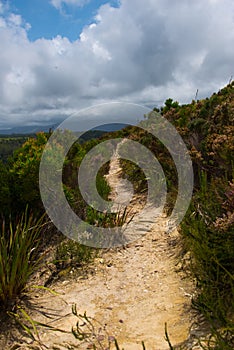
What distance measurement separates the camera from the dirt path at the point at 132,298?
2709 millimetres

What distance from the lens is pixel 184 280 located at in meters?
3.44

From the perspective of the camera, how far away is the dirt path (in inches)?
107

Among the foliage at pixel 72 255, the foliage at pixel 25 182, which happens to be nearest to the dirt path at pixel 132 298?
the foliage at pixel 72 255

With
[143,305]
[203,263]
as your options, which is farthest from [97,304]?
[203,263]

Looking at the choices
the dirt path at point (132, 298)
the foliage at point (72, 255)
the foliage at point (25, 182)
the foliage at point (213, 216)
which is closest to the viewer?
the foliage at point (213, 216)

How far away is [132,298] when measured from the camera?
334 centimetres

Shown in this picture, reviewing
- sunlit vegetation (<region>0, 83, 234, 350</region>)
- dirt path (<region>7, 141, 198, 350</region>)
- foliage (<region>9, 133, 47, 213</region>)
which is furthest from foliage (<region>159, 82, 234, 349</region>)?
foliage (<region>9, 133, 47, 213</region>)

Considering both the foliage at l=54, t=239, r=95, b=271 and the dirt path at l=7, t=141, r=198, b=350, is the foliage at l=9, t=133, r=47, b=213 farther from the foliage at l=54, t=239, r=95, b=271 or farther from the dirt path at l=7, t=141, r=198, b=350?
the dirt path at l=7, t=141, r=198, b=350

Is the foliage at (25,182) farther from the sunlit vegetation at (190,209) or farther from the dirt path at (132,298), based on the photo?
the dirt path at (132,298)

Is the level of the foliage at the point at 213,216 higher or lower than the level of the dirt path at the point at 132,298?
→ higher

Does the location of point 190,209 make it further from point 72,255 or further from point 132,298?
point 72,255

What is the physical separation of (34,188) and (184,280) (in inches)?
102

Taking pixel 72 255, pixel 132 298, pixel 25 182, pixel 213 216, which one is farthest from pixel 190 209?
pixel 25 182

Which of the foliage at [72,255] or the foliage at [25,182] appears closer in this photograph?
the foliage at [72,255]
